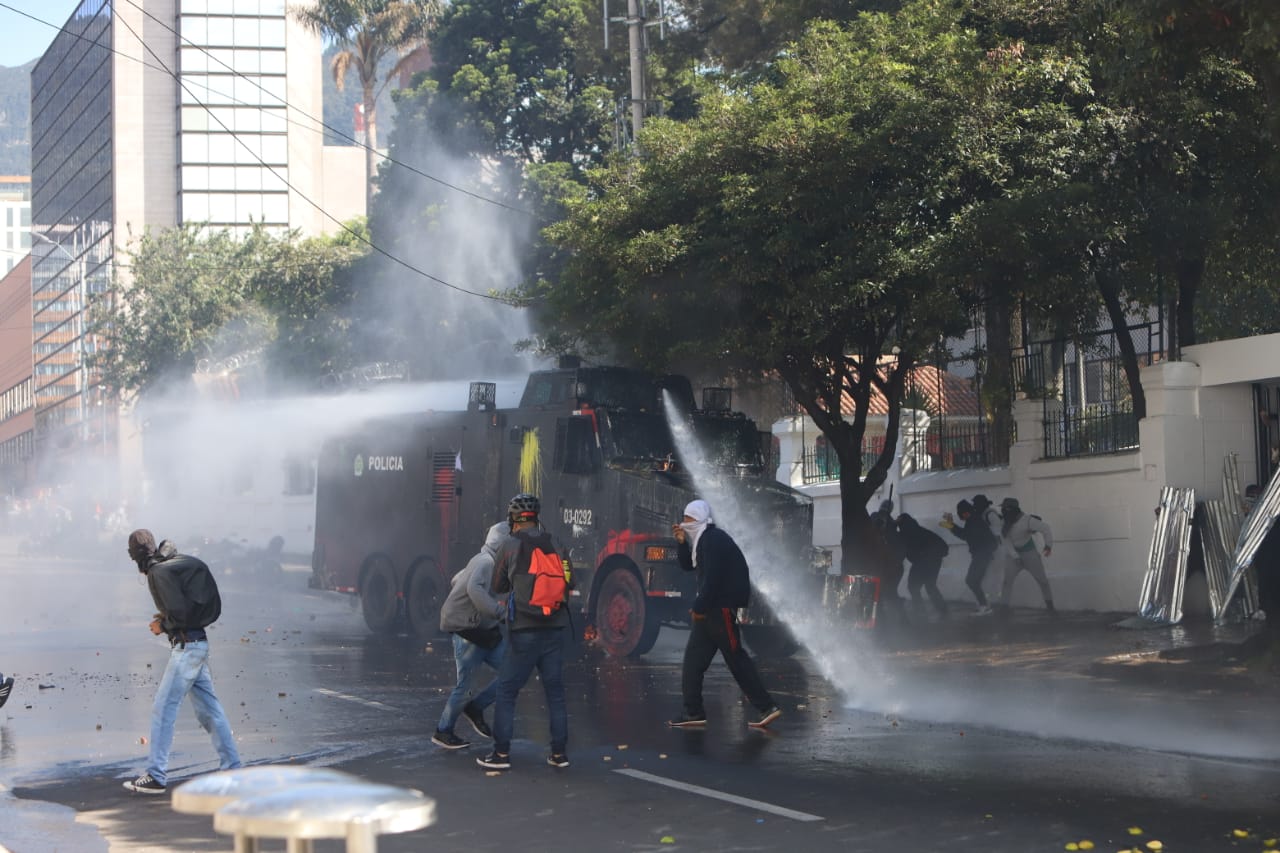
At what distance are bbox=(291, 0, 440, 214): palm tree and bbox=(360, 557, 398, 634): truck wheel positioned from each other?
101 feet

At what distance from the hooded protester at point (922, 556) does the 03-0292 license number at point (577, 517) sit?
18.2ft

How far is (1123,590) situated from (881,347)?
4.31m

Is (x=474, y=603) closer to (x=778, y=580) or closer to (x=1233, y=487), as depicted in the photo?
(x=778, y=580)

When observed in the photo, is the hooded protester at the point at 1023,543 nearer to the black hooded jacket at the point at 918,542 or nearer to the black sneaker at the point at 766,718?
the black hooded jacket at the point at 918,542

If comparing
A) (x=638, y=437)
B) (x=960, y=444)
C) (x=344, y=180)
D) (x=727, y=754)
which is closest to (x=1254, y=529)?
(x=638, y=437)

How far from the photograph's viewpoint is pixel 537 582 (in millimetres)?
9062

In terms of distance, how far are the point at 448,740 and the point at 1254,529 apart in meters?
9.20

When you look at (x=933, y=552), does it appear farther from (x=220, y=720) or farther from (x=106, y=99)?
(x=106, y=99)

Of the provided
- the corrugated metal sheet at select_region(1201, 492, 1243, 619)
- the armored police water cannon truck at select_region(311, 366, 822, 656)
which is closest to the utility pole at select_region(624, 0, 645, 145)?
the armored police water cannon truck at select_region(311, 366, 822, 656)

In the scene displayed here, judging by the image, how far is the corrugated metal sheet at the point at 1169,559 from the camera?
643 inches

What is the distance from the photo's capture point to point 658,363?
A: 17.0 m

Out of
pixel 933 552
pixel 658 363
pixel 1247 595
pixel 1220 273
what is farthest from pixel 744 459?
pixel 1220 273

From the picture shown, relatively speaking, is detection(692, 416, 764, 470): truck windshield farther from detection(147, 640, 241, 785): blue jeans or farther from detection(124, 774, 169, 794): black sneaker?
detection(124, 774, 169, 794): black sneaker

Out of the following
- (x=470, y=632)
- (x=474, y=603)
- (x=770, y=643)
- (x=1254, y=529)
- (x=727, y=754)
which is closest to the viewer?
(x=727, y=754)
